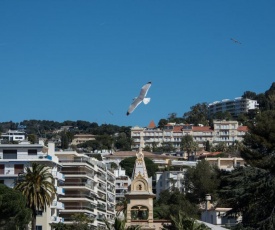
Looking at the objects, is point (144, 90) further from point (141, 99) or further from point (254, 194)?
point (254, 194)

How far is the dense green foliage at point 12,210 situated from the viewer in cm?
7419

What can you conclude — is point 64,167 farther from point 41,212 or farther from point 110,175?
point 110,175

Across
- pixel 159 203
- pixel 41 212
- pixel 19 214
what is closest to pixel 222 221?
pixel 41 212

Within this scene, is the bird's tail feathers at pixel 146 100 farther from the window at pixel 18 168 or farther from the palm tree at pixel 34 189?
the window at pixel 18 168

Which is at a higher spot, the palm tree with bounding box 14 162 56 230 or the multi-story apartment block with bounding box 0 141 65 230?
the multi-story apartment block with bounding box 0 141 65 230

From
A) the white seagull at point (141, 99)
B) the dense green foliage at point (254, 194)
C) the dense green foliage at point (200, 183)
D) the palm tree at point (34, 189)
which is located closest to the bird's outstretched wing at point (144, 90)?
the white seagull at point (141, 99)

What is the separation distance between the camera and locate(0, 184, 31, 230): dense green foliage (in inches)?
2921

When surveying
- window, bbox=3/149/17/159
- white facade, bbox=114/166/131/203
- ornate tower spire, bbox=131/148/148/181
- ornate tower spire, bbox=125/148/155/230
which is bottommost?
ornate tower spire, bbox=125/148/155/230

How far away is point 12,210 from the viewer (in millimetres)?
75062

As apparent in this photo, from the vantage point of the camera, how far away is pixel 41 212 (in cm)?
9444

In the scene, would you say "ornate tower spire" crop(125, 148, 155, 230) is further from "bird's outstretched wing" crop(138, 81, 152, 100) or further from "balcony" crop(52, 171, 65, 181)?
"bird's outstretched wing" crop(138, 81, 152, 100)

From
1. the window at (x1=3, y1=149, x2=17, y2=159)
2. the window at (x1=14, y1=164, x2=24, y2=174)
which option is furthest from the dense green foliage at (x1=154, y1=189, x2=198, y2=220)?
the window at (x1=3, y1=149, x2=17, y2=159)

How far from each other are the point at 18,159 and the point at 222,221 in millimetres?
24582

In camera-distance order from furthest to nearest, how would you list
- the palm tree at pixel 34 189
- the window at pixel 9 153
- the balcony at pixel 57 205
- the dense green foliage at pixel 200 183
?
the dense green foliage at pixel 200 183 → the balcony at pixel 57 205 → the window at pixel 9 153 → the palm tree at pixel 34 189
